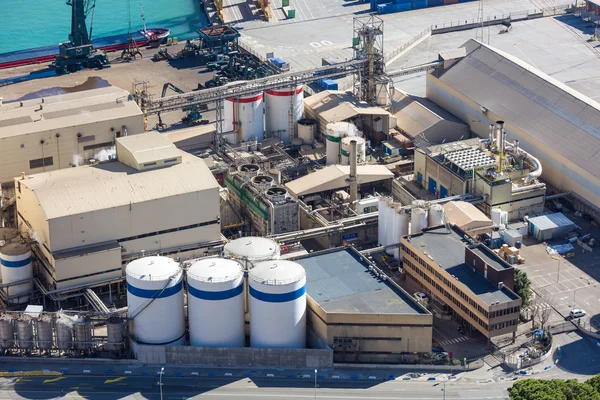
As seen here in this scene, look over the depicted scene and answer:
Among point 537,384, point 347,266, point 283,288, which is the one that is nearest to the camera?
point 537,384

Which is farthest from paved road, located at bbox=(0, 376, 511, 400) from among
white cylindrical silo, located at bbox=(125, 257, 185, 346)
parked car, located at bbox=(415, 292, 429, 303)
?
parked car, located at bbox=(415, 292, 429, 303)

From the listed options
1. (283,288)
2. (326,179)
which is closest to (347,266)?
(283,288)

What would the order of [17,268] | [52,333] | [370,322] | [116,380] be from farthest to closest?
[17,268] → [52,333] → [370,322] → [116,380]

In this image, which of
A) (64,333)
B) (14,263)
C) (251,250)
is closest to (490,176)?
(251,250)

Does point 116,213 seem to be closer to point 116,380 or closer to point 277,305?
point 116,380

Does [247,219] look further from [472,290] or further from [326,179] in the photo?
[472,290]

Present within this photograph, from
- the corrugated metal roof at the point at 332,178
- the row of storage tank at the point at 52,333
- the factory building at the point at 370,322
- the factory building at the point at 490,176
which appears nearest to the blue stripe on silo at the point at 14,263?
the row of storage tank at the point at 52,333

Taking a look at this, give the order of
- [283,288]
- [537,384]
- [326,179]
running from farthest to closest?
[326,179], [283,288], [537,384]

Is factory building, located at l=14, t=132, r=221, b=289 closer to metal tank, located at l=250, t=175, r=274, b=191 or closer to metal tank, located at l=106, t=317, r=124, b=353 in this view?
metal tank, located at l=250, t=175, r=274, b=191
